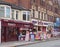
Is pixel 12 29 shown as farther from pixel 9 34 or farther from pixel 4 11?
pixel 4 11

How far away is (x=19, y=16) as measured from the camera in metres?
45.7

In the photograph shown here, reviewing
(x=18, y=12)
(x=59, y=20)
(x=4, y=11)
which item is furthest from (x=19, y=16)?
(x=59, y=20)

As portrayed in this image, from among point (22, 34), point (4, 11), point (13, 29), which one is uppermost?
point (4, 11)

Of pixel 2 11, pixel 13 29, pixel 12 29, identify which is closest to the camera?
pixel 2 11

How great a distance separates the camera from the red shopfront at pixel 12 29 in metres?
37.5

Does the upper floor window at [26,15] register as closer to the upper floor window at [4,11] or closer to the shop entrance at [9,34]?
the shop entrance at [9,34]

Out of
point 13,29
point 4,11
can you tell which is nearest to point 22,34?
point 13,29

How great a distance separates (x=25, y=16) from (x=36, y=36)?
19.2ft

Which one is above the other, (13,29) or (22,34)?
(13,29)

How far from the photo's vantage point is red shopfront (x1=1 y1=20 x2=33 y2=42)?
3747 cm

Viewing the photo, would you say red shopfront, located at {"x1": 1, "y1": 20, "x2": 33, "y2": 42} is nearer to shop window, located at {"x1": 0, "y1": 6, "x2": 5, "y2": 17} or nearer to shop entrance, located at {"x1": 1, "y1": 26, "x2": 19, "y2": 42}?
shop entrance, located at {"x1": 1, "y1": 26, "x2": 19, "y2": 42}

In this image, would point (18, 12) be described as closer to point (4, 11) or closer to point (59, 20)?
point (4, 11)

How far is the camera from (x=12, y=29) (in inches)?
1634

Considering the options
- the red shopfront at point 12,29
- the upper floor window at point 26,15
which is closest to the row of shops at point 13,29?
the red shopfront at point 12,29
